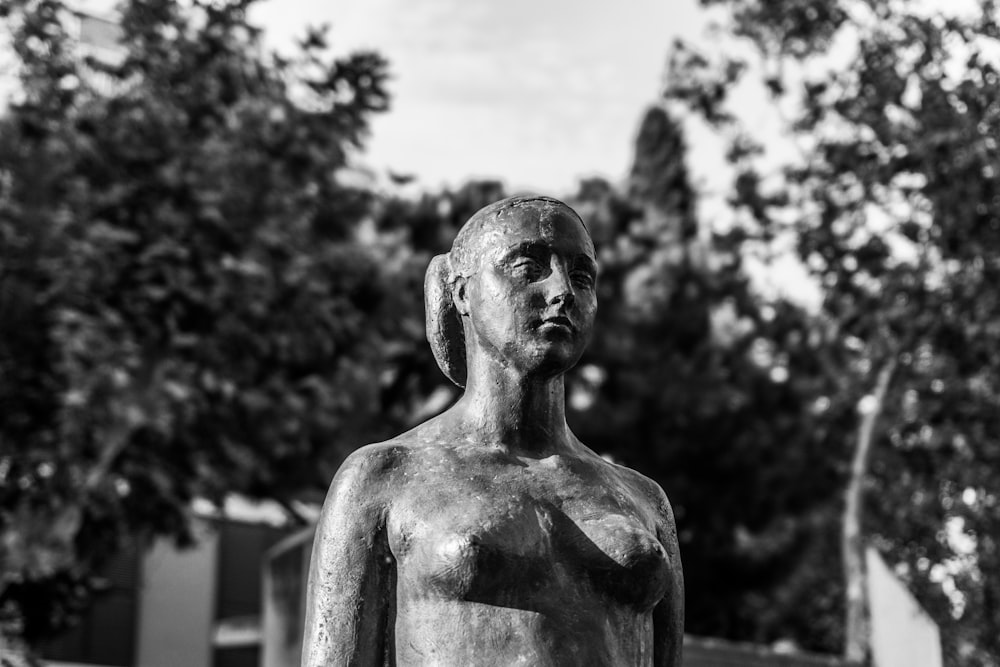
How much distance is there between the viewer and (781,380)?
2269 cm

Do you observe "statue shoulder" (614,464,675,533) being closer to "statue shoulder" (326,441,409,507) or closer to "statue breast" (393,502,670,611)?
"statue breast" (393,502,670,611)

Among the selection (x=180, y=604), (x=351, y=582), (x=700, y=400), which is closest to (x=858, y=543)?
(x=700, y=400)

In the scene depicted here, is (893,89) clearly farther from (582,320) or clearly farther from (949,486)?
(582,320)

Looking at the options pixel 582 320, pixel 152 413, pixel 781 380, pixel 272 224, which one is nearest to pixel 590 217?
pixel 781 380

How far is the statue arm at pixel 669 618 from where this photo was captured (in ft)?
12.9

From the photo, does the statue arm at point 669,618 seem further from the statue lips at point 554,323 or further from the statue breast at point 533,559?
the statue lips at point 554,323

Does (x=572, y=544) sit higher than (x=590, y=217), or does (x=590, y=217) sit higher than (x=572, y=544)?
(x=590, y=217)

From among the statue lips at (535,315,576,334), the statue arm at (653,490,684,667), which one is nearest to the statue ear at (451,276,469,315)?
the statue lips at (535,315,576,334)

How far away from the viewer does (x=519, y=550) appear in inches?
143

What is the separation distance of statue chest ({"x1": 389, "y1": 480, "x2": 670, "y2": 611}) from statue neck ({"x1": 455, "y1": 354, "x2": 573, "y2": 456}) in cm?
19

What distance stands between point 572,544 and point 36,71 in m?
12.5

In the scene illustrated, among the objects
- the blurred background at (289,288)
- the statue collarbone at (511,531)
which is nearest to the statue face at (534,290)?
the statue collarbone at (511,531)

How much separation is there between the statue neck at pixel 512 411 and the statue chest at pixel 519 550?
7.6 inches

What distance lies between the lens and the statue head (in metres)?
3.84
